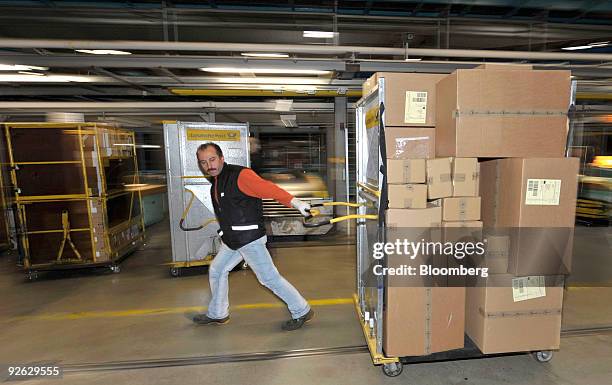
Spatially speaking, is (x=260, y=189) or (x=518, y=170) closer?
(x=518, y=170)

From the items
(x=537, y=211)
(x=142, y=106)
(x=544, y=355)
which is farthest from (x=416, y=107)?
(x=142, y=106)

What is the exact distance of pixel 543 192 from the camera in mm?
2221

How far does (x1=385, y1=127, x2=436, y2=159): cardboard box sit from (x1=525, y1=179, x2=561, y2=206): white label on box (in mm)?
727

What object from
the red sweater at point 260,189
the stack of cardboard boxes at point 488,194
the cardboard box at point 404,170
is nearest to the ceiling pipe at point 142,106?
the red sweater at point 260,189

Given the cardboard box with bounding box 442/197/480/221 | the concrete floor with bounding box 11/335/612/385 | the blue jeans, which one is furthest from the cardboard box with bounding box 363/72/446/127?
the concrete floor with bounding box 11/335/612/385

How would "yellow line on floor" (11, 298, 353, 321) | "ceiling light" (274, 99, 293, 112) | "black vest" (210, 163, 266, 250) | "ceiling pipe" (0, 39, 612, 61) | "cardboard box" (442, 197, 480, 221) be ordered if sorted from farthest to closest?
"ceiling light" (274, 99, 293, 112) < "yellow line on floor" (11, 298, 353, 321) < "ceiling pipe" (0, 39, 612, 61) < "black vest" (210, 163, 266, 250) < "cardboard box" (442, 197, 480, 221)

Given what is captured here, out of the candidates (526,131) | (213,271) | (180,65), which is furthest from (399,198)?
(180,65)

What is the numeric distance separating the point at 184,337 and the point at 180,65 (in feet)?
10.5

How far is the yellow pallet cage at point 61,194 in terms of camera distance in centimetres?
471

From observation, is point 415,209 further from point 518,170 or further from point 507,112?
point 507,112

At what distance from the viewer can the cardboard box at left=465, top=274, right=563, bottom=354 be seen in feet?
7.86

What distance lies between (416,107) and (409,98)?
0.09 meters

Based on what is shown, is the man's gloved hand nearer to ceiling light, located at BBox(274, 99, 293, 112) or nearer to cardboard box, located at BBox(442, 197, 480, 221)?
cardboard box, located at BBox(442, 197, 480, 221)

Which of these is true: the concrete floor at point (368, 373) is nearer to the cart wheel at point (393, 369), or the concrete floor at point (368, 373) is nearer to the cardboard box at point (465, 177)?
the cart wheel at point (393, 369)
